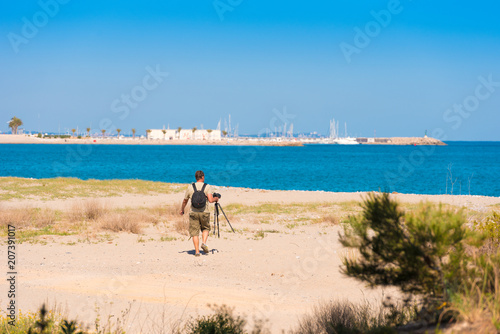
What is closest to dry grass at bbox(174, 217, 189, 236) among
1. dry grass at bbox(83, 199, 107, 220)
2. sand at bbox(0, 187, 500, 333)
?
sand at bbox(0, 187, 500, 333)

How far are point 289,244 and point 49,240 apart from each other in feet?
22.0

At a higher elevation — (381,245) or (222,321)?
(381,245)

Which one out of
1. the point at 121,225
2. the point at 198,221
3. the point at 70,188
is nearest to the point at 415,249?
the point at 198,221

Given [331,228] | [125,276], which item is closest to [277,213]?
[331,228]

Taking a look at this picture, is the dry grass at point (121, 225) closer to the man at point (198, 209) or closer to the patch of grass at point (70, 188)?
the man at point (198, 209)

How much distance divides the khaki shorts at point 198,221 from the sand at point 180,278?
74 centimetres

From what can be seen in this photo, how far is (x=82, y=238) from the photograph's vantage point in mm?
13602

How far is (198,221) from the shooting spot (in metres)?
10.8

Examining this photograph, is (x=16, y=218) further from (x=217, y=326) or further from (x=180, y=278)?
(x=217, y=326)

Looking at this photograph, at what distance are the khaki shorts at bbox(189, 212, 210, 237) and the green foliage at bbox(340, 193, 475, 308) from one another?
5997 mm

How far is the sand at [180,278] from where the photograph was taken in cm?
733

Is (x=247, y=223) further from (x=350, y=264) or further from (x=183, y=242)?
(x=350, y=264)

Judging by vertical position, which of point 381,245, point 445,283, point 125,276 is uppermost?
point 381,245

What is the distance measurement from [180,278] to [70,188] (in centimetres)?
2000
